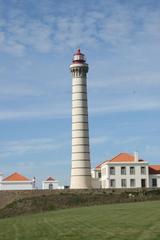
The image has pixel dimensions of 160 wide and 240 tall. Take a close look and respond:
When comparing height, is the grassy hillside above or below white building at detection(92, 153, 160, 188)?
below

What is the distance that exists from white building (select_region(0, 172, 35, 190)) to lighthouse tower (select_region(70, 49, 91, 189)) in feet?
27.2

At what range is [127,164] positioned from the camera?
61.4 meters

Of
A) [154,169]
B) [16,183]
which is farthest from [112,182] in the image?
[16,183]

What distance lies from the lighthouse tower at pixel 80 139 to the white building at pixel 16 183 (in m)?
8.28

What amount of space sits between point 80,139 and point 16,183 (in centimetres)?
1205

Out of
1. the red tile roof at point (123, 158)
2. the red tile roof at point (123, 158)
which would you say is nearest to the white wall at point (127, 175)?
the red tile roof at point (123, 158)

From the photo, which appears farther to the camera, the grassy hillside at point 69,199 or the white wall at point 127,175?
the white wall at point 127,175

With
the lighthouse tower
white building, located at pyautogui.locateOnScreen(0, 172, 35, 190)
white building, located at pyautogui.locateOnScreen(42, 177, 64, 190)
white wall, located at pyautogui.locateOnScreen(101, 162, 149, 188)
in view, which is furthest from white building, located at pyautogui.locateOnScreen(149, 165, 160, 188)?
white building, located at pyautogui.locateOnScreen(0, 172, 35, 190)

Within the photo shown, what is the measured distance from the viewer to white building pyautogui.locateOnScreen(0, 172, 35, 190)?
203 feet

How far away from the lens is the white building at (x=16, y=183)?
62.0m

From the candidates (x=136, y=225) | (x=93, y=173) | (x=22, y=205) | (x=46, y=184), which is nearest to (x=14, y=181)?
(x=46, y=184)

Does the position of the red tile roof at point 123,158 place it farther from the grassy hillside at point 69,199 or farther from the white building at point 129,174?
the grassy hillside at point 69,199

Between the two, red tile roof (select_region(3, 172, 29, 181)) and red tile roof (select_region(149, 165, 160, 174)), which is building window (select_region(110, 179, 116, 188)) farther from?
red tile roof (select_region(3, 172, 29, 181))

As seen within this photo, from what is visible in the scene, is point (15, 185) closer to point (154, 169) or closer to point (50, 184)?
point (50, 184)
